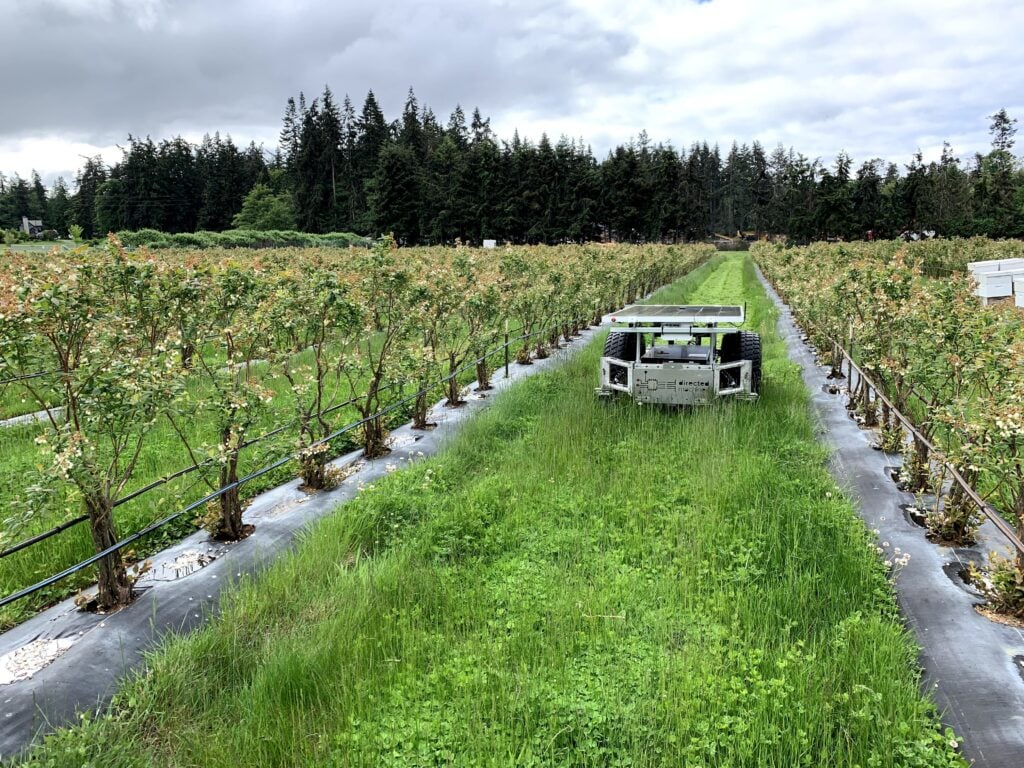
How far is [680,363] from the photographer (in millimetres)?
8148

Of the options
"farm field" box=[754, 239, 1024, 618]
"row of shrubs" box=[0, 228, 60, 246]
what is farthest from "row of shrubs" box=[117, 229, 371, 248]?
"farm field" box=[754, 239, 1024, 618]

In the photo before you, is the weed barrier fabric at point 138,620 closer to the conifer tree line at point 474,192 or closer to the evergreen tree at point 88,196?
the conifer tree line at point 474,192

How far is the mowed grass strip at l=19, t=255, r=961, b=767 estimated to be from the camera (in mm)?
2914

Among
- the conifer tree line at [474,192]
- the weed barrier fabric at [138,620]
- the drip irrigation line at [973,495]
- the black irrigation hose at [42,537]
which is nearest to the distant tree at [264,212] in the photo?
the conifer tree line at [474,192]

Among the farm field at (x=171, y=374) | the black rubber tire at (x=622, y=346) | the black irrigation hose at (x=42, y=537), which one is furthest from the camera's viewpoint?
the black rubber tire at (x=622, y=346)

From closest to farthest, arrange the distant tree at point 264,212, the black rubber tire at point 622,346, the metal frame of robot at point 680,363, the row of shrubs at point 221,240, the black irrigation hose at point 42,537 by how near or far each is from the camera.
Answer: the black irrigation hose at point 42,537
the metal frame of robot at point 680,363
the black rubber tire at point 622,346
the row of shrubs at point 221,240
the distant tree at point 264,212

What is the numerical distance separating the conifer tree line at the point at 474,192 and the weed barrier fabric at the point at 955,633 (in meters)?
49.4

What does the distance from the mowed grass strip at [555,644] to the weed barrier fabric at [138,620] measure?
10.6 inches

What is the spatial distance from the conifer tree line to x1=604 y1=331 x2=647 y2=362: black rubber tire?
4503 centimetres

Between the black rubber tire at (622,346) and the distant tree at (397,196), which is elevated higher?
the distant tree at (397,196)

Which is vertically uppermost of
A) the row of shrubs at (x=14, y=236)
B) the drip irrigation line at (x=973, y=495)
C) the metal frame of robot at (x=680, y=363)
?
the row of shrubs at (x=14, y=236)

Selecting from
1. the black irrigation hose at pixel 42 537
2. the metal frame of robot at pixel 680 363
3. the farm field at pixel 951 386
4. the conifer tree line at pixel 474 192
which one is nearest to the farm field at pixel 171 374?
the black irrigation hose at pixel 42 537

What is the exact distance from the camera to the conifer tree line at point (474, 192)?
57312 millimetres

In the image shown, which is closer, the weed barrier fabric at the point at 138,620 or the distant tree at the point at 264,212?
the weed barrier fabric at the point at 138,620
